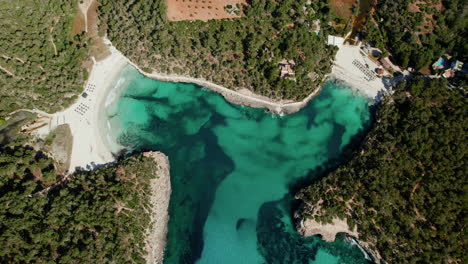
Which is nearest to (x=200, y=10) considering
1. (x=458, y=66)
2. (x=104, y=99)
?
(x=104, y=99)

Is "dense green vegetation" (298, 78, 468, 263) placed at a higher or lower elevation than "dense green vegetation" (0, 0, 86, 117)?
lower

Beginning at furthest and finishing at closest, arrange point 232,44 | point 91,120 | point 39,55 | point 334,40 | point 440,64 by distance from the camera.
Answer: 1. point 334,40
2. point 440,64
3. point 91,120
4. point 232,44
5. point 39,55

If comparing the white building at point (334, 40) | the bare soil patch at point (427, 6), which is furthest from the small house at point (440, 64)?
the white building at point (334, 40)

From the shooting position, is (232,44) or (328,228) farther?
(232,44)

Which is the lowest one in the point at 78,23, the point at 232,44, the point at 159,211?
the point at 159,211

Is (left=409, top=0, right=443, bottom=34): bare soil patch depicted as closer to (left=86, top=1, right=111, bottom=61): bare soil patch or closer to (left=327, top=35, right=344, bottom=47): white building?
(left=327, top=35, right=344, bottom=47): white building

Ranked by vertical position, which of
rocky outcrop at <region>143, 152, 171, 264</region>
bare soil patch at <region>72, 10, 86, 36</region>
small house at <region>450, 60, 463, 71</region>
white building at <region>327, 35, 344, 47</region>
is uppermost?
bare soil patch at <region>72, 10, 86, 36</region>

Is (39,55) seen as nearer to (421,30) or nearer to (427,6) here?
(421,30)

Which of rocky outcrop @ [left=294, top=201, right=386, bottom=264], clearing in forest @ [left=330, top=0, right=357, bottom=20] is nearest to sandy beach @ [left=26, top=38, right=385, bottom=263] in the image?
clearing in forest @ [left=330, top=0, right=357, bottom=20]
